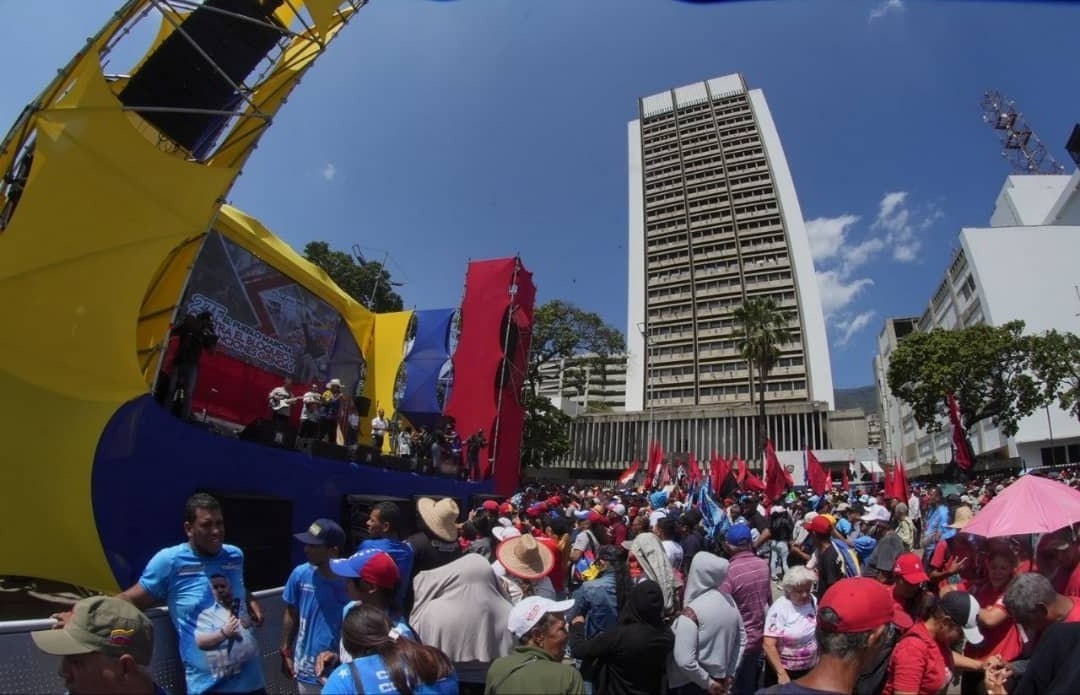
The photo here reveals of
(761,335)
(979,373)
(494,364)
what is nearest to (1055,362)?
(979,373)

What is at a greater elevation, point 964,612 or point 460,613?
point 964,612

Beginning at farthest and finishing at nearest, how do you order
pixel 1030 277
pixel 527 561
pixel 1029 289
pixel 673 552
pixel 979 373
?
pixel 1030 277, pixel 1029 289, pixel 979 373, pixel 673 552, pixel 527 561

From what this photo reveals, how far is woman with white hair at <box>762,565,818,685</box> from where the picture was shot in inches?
156

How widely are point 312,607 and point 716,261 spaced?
90959 mm

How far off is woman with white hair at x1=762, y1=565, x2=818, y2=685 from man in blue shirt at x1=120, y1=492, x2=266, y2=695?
3.13 meters

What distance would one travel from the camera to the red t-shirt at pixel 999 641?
3.21 meters

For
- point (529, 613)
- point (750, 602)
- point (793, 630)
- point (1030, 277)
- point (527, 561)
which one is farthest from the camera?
point (1030, 277)

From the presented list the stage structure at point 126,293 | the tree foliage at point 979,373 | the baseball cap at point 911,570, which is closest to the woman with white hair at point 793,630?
the baseball cap at point 911,570

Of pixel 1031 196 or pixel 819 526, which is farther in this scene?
pixel 1031 196

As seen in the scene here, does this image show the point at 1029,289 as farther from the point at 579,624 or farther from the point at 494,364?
the point at 579,624

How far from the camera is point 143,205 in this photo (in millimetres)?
7855

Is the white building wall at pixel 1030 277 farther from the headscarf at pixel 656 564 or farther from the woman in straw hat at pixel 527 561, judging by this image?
the woman in straw hat at pixel 527 561

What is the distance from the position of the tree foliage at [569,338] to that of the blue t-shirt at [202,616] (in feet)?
126

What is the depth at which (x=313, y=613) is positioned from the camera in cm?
380
